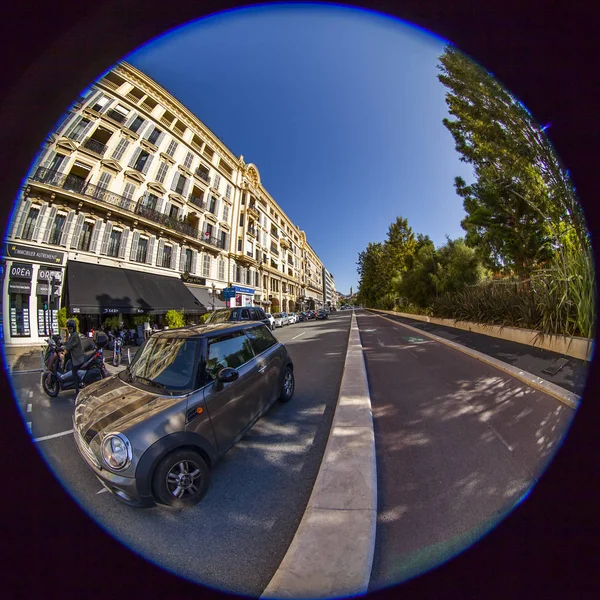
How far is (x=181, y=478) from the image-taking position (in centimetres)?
208

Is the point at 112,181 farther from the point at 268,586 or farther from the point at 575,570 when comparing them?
the point at 575,570

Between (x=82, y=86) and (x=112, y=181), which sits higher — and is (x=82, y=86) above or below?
below

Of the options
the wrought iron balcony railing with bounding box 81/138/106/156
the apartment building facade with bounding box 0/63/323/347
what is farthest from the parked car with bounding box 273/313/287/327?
the wrought iron balcony railing with bounding box 81/138/106/156

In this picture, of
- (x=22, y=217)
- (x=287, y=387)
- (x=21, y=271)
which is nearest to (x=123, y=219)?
(x=22, y=217)

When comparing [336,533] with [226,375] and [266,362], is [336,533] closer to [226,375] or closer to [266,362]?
[226,375]

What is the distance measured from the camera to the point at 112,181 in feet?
50.3

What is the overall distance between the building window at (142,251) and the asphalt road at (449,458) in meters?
18.6

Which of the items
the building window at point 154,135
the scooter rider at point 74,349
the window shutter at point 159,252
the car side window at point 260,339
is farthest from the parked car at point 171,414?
the building window at point 154,135

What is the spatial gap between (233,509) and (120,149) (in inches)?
870

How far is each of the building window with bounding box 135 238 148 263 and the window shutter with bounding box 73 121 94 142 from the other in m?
6.38

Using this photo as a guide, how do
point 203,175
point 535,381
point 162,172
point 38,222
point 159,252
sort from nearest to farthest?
point 535,381 → point 38,222 → point 159,252 → point 162,172 → point 203,175

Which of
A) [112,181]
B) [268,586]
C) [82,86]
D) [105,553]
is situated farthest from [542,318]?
[112,181]

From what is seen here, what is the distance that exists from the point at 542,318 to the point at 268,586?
8.84 m

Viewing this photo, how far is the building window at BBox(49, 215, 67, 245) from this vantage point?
1227 centimetres
